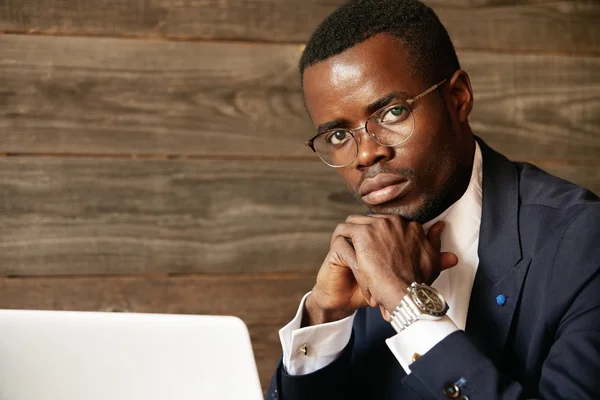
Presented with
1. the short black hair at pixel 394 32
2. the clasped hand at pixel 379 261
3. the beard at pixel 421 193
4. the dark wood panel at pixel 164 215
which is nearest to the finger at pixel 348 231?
the clasped hand at pixel 379 261

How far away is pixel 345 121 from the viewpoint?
1515 millimetres

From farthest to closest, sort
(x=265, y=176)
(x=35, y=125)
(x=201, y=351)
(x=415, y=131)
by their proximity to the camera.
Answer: (x=265, y=176) < (x=35, y=125) < (x=415, y=131) < (x=201, y=351)

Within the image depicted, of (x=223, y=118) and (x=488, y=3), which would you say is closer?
(x=223, y=118)

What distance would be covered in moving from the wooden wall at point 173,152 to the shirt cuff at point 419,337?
92 centimetres

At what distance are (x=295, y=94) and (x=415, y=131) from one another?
714mm

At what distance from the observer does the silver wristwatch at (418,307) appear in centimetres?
122

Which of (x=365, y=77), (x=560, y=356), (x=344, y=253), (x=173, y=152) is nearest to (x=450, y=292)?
(x=344, y=253)

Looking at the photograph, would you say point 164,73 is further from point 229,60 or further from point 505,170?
point 505,170

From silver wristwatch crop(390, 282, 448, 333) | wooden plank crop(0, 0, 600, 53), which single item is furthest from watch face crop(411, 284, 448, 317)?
wooden plank crop(0, 0, 600, 53)

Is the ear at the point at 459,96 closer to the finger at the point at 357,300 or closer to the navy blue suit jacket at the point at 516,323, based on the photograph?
the navy blue suit jacket at the point at 516,323

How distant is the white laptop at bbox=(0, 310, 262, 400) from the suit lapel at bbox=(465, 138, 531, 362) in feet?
2.02

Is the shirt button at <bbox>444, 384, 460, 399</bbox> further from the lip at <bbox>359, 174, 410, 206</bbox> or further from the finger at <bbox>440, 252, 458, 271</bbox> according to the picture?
the lip at <bbox>359, 174, 410, 206</bbox>

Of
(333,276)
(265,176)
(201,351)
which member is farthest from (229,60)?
(201,351)

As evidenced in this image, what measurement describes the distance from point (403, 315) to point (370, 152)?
0.36 metres
